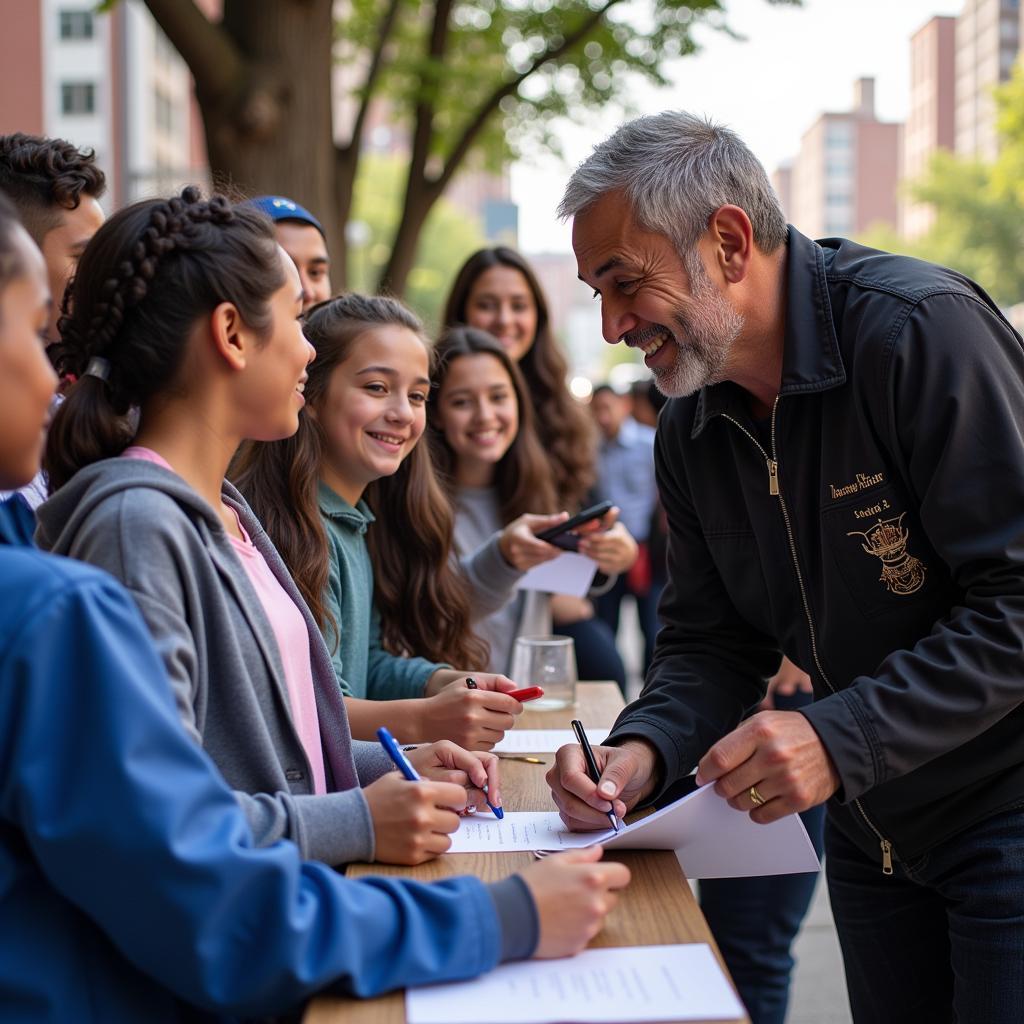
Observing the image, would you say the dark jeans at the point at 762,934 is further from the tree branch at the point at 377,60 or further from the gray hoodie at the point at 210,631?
the tree branch at the point at 377,60

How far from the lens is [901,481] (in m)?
1.96

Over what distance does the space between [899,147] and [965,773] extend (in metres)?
98.8

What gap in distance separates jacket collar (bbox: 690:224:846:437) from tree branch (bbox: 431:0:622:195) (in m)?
6.31

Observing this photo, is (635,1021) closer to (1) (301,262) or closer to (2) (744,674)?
(2) (744,674)

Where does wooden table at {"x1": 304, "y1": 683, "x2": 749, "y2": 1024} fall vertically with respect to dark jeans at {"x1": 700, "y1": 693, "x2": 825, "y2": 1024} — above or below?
above

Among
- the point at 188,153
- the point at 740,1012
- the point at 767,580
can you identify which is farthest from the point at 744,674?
the point at 188,153

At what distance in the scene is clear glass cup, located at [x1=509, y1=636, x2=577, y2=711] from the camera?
292cm

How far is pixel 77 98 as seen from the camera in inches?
1388

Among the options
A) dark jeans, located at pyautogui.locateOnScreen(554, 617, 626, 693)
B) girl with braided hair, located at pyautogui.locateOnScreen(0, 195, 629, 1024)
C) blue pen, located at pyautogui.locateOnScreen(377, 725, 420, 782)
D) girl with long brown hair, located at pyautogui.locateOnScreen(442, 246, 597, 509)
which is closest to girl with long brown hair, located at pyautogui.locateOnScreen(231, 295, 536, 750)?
blue pen, located at pyautogui.locateOnScreen(377, 725, 420, 782)

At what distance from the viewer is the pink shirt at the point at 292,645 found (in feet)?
5.61

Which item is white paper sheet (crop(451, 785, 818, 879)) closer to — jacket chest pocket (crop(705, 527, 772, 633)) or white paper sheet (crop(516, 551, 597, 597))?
jacket chest pocket (crop(705, 527, 772, 633))

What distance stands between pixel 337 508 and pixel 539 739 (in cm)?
66

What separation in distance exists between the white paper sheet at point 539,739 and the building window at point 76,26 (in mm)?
36975

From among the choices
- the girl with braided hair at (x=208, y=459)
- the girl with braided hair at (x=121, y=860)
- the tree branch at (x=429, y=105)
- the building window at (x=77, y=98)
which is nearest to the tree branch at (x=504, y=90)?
the tree branch at (x=429, y=105)
